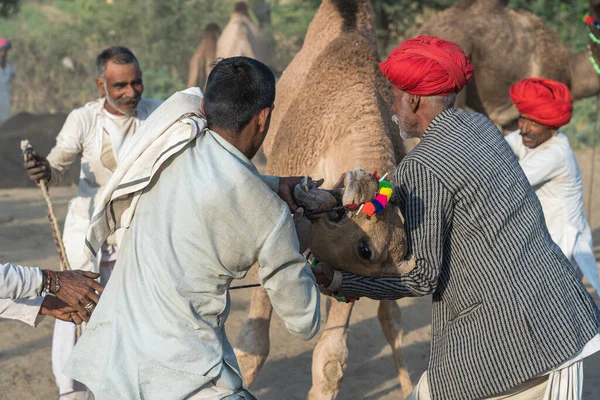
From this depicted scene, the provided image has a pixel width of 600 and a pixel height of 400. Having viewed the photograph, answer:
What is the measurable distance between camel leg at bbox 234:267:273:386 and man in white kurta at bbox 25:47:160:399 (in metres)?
0.81

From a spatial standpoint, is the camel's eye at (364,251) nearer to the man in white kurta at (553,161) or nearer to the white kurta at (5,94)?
the man in white kurta at (553,161)

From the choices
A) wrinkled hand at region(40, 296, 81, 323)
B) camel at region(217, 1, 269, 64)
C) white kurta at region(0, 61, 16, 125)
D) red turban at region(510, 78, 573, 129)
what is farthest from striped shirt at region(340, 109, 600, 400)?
white kurta at region(0, 61, 16, 125)

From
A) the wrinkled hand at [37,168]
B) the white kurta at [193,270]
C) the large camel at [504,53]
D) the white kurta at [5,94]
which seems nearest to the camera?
the white kurta at [193,270]

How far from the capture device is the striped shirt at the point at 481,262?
2.74 m

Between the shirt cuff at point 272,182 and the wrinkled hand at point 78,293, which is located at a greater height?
the shirt cuff at point 272,182

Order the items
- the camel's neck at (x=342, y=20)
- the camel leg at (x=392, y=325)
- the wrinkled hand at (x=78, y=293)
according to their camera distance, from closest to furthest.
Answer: the wrinkled hand at (x=78, y=293) < the camel leg at (x=392, y=325) < the camel's neck at (x=342, y=20)

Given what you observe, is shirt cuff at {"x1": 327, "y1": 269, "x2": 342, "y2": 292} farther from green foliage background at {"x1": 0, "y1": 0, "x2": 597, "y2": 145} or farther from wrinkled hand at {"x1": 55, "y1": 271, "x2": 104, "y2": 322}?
green foliage background at {"x1": 0, "y1": 0, "x2": 597, "y2": 145}

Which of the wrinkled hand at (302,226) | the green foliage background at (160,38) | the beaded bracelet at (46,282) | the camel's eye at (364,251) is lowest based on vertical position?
the green foliage background at (160,38)

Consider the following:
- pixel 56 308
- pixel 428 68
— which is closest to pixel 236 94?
pixel 428 68

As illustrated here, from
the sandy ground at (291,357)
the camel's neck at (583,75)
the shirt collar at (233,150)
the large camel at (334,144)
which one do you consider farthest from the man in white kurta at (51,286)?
the camel's neck at (583,75)

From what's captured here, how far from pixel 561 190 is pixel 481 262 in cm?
235

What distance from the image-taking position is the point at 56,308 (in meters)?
3.07

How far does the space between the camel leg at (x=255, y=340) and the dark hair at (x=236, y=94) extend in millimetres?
2346

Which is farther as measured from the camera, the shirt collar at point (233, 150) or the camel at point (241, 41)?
the camel at point (241, 41)
